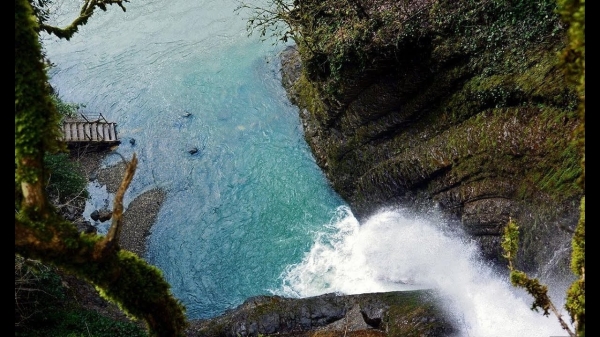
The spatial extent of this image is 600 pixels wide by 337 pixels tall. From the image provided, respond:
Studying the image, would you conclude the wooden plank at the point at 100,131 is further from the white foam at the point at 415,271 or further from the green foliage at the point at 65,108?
the white foam at the point at 415,271

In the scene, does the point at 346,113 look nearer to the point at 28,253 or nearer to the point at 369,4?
the point at 369,4

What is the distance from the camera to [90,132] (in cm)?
2045

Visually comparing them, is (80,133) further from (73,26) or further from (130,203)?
(73,26)

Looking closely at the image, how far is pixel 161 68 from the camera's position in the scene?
76.4ft

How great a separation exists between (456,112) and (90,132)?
16.4 meters

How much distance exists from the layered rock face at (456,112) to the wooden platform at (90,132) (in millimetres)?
10777

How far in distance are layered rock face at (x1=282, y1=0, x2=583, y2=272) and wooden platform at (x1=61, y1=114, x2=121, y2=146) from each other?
35.4ft

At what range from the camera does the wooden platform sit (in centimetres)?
2017

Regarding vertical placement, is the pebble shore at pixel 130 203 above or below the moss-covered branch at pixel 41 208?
above

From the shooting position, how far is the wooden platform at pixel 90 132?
20.2m

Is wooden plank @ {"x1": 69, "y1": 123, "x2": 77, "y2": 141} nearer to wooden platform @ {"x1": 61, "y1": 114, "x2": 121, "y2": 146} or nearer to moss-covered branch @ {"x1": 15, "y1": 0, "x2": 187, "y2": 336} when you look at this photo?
wooden platform @ {"x1": 61, "y1": 114, "x2": 121, "y2": 146}

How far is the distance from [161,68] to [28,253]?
2085 cm

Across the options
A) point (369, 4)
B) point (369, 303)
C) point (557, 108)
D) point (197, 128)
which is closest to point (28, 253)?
point (369, 303)

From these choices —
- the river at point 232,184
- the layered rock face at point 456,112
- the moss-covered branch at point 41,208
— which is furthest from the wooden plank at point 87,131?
the moss-covered branch at point 41,208
